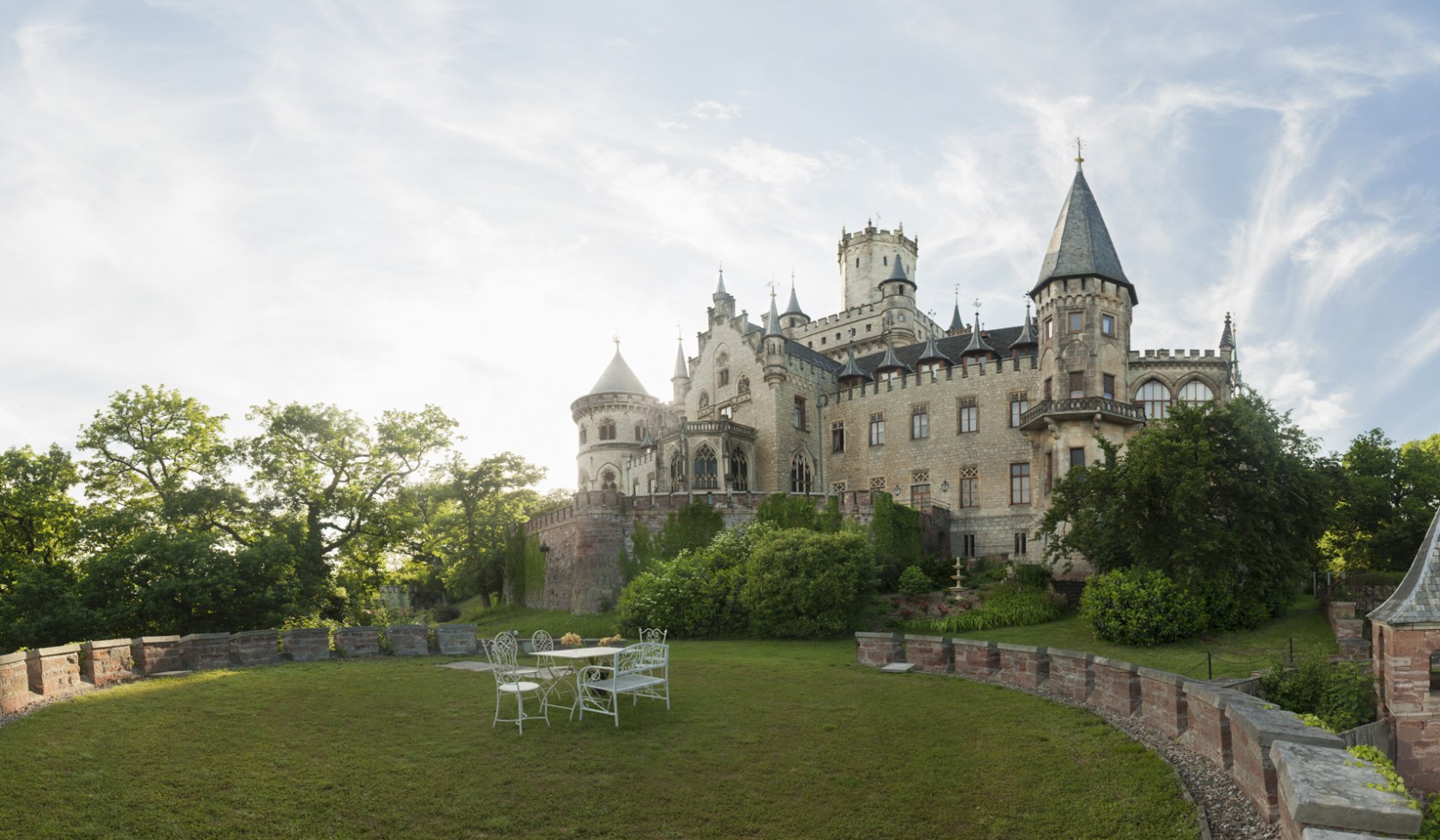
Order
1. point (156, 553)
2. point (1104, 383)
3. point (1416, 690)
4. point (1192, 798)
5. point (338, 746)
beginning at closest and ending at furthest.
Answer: point (1192, 798) < point (338, 746) < point (1416, 690) < point (156, 553) < point (1104, 383)

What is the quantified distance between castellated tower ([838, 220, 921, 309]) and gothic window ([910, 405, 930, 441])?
23423 mm

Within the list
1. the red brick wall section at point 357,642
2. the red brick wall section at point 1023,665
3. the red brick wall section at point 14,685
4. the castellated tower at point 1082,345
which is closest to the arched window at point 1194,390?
the castellated tower at point 1082,345

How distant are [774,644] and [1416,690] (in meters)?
15.2

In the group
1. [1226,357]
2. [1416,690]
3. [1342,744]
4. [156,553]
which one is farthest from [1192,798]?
[1226,357]

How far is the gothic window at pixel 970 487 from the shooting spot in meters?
42.9

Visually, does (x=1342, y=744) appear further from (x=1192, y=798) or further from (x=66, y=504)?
(x=66, y=504)

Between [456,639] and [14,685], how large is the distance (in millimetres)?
9378

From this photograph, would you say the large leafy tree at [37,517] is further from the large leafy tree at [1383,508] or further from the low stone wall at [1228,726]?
the large leafy tree at [1383,508]

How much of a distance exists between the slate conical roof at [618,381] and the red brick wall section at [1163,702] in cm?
4828

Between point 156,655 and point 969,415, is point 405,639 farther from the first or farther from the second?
point 969,415

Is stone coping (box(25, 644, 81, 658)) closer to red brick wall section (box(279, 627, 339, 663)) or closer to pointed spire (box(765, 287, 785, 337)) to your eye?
red brick wall section (box(279, 627, 339, 663))

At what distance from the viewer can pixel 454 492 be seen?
159 ft

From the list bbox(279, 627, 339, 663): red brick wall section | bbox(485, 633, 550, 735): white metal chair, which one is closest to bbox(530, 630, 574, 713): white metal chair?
bbox(485, 633, 550, 735): white metal chair

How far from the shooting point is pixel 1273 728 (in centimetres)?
820
